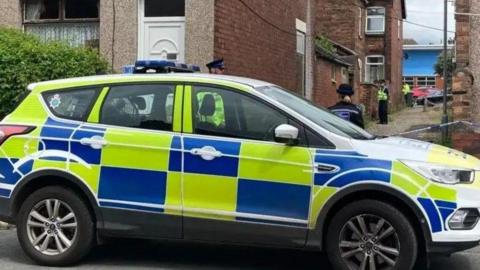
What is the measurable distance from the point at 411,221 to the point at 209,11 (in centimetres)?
739

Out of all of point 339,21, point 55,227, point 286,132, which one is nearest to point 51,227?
point 55,227

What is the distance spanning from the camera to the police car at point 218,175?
582 cm

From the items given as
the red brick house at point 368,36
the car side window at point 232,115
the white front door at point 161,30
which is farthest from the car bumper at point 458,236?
the red brick house at point 368,36

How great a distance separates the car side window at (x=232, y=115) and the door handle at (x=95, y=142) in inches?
33.6

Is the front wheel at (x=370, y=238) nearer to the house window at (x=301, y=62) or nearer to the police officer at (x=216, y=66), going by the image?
the police officer at (x=216, y=66)

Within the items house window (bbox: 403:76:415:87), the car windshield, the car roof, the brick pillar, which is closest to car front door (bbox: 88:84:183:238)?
the car roof

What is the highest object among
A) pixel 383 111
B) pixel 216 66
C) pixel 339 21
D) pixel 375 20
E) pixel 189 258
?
pixel 375 20

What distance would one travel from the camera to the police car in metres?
5.82

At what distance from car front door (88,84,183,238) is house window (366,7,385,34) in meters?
32.3

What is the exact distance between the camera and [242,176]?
6098mm

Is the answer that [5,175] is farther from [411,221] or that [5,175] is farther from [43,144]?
[411,221]

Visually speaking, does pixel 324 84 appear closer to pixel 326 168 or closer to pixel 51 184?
pixel 51 184

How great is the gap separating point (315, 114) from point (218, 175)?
3.47 ft

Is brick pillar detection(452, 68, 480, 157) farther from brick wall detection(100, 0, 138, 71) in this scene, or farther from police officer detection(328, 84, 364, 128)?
brick wall detection(100, 0, 138, 71)
